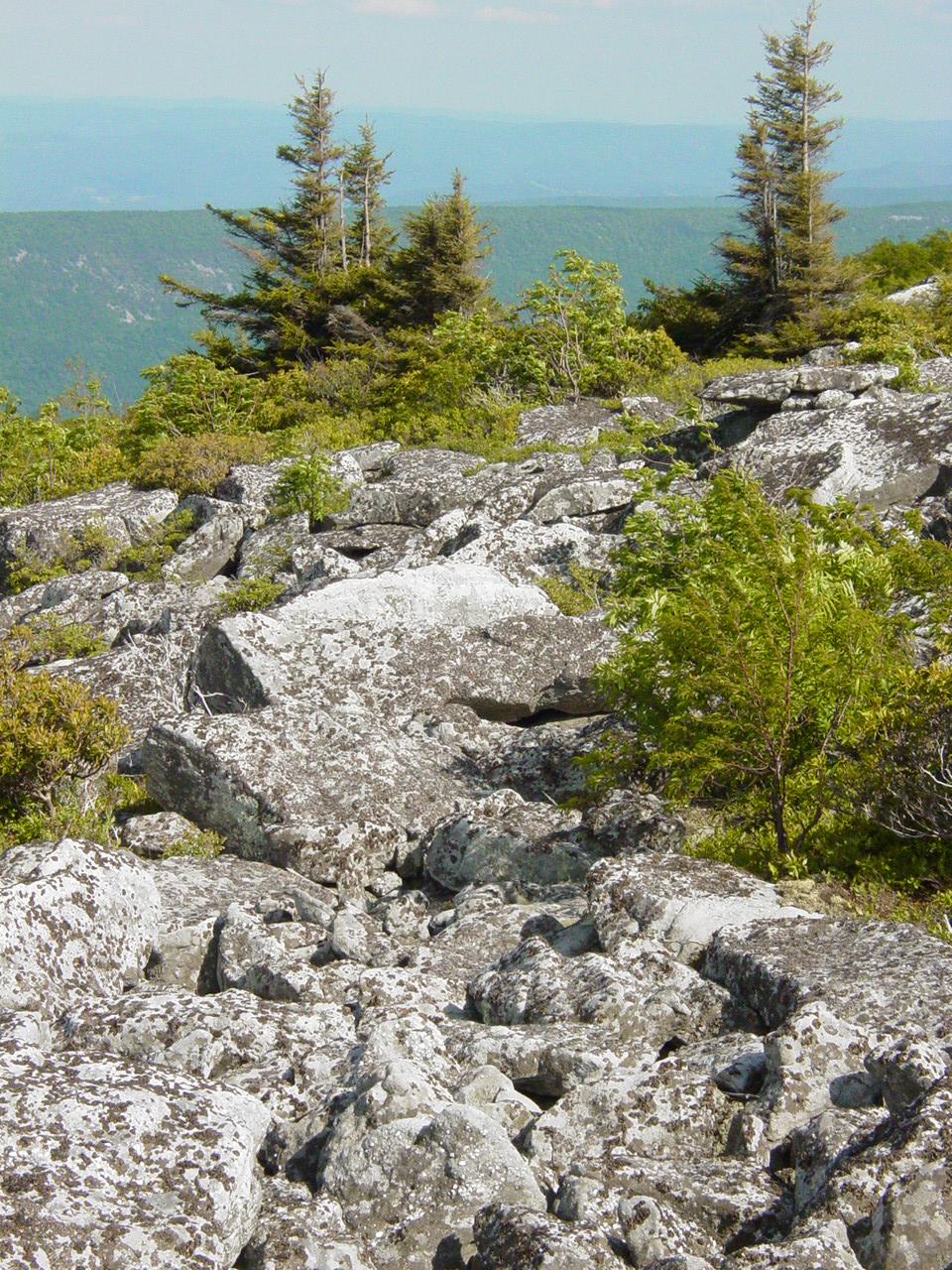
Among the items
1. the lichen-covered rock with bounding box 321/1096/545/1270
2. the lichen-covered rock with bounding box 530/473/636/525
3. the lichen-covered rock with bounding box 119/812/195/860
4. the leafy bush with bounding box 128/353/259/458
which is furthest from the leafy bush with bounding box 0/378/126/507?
the lichen-covered rock with bounding box 321/1096/545/1270

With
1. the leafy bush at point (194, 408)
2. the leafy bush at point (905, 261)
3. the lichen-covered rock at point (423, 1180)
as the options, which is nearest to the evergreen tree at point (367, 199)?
the leafy bush at point (194, 408)

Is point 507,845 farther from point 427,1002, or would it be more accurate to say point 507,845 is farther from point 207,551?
point 207,551

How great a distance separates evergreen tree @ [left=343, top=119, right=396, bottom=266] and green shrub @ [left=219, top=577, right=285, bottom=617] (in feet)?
93.7

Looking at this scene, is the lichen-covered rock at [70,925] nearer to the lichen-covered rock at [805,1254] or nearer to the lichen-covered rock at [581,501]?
the lichen-covered rock at [805,1254]

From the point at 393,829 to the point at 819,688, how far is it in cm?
398

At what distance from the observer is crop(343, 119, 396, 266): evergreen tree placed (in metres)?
44.3

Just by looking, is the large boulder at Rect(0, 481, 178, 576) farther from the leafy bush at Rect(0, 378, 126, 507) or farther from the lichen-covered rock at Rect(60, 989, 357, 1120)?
the lichen-covered rock at Rect(60, 989, 357, 1120)

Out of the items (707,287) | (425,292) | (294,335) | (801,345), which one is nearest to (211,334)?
(294,335)

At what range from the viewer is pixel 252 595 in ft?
57.1

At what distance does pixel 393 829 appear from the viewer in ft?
35.6

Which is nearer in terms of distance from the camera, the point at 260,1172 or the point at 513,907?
the point at 260,1172

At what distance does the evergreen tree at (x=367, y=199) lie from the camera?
Result: 4431 cm

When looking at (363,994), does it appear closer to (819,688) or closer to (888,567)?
(819,688)

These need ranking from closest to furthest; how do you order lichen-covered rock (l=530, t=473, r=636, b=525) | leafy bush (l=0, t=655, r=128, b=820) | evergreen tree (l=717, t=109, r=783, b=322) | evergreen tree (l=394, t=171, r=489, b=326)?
1. leafy bush (l=0, t=655, r=128, b=820)
2. lichen-covered rock (l=530, t=473, r=636, b=525)
3. evergreen tree (l=717, t=109, r=783, b=322)
4. evergreen tree (l=394, t=171, r=489, b=326)
